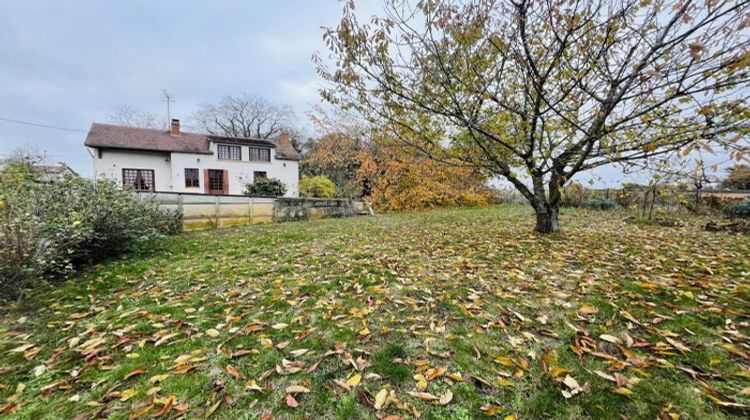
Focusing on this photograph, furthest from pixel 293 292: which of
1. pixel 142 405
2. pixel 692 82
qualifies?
pixel 692 82

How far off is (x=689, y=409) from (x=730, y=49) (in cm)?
359

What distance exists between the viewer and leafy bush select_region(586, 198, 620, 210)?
40.6ft

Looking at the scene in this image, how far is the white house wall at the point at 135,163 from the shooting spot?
16.6m

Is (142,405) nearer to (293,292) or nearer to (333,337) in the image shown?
(333,337)

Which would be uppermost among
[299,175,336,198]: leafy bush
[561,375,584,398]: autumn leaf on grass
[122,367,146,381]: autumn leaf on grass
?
[299,175,336,198]: leafy bush

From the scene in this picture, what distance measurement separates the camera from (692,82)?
3.06 meters

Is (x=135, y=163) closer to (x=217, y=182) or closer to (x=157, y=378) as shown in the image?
(x=217, y=182)

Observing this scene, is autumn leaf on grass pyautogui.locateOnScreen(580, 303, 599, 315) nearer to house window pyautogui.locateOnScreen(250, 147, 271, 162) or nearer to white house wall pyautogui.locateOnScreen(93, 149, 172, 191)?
house window pyautogui.locateOnScreen(250, 147, 271, 162)

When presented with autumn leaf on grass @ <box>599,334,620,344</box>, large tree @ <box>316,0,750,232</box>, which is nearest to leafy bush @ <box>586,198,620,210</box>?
large tree @ <box>316,0,750,232</box>

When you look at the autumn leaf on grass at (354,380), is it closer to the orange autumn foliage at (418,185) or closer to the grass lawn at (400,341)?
the grass lawn at (400,341)

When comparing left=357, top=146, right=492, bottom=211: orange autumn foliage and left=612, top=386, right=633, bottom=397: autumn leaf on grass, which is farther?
left=357, top=146, right=492, bottom=211: orange autumn foliage

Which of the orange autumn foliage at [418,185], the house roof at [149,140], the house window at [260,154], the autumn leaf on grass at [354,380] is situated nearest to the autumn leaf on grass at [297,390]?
the autumn leaf on grass at [354,380]

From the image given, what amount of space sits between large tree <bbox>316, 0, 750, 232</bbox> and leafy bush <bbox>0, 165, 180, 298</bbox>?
174 inches

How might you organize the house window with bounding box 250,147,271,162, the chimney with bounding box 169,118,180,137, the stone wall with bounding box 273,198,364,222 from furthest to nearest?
the house window with bounding box 250,147,271,162
the chimney with bounding box 169,118,180,137
the stone wall with bounding box 273,198,364,222
